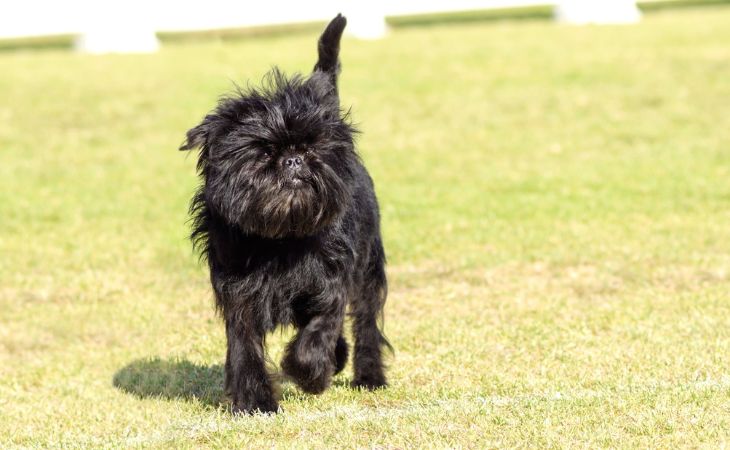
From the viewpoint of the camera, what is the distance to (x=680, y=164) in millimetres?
15312

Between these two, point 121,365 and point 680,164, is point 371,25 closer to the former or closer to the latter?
point 680,164

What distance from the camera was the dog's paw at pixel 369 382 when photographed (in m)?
7.39

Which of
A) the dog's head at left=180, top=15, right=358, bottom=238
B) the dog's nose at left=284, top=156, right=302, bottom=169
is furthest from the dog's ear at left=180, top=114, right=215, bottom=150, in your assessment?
the dog's nose at left=284, top=156, right=302, bottom=169

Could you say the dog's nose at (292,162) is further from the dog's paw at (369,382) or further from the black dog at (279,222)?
the dog's paw at (369,382)

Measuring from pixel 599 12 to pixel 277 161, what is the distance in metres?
21.3

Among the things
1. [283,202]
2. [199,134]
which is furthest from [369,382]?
[199,134]

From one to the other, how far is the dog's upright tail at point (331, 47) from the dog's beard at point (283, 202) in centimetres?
135

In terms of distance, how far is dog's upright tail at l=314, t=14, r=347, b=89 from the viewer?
7465mm

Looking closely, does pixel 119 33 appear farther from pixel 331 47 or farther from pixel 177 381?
pixel 331 47

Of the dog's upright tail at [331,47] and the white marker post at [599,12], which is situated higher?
the dog's upright tail at [331,47]

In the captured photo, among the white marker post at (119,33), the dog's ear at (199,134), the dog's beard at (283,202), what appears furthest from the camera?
the white marker post at (119,33)

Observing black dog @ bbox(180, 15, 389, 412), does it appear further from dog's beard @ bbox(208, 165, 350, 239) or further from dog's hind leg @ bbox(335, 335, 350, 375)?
dog's hind leg @ bbox(335, 335, 350, 375)

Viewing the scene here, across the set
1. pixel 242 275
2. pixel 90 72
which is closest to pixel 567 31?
pixel 90 72

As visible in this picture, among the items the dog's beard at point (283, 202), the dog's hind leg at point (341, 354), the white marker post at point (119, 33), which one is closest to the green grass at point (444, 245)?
the dog's hind leg at point (341, 354)
